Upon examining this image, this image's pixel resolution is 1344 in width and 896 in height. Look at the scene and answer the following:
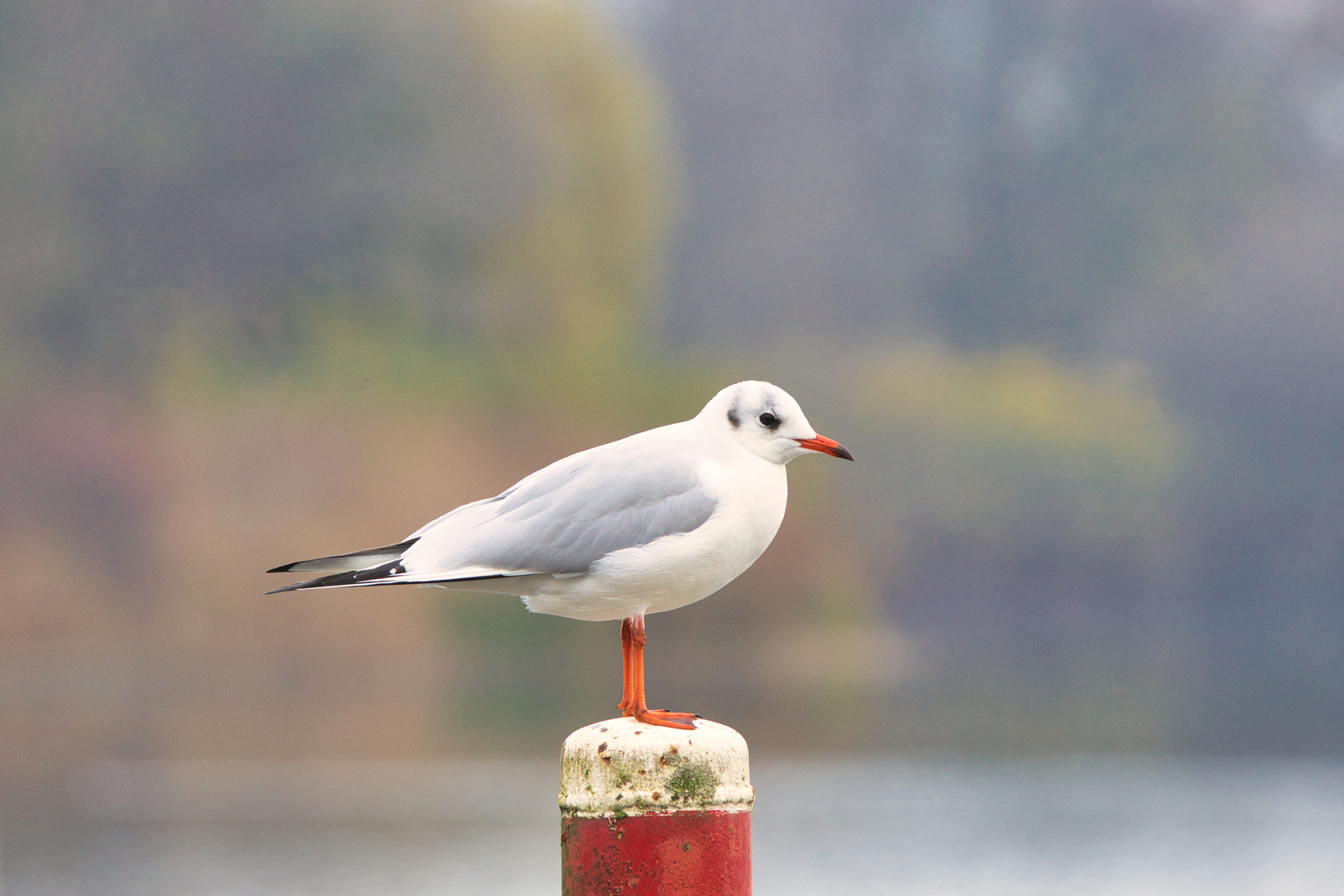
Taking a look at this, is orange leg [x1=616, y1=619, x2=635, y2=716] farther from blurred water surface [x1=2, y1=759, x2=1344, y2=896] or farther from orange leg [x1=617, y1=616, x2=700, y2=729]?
blurred water surface [x1=2, y1=759, x2=1344, y2=896]

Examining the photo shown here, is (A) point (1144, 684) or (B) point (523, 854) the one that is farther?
(A) point (1144, 684)

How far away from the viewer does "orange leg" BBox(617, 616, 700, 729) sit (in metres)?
3.55

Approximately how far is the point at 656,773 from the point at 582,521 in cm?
70

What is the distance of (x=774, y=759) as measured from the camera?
2936cm

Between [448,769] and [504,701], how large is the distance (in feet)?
39.2

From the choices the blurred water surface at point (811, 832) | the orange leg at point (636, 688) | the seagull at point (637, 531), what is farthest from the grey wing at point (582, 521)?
the blurred water surface at point (811, 832)

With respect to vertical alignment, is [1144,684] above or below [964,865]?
above

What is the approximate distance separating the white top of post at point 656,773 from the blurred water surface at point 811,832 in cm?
1515

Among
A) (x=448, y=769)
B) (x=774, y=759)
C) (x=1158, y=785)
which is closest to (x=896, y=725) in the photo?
(x=774, y=759)

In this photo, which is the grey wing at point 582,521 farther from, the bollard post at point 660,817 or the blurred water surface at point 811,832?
the blurred water surface at point 811,832

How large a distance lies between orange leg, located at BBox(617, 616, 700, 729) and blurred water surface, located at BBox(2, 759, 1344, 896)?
14.9 m

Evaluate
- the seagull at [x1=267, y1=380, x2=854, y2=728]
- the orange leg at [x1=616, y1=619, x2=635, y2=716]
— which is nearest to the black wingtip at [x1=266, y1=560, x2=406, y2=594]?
the seagull at [x1=267, y1=380, x2=854, y2=728]

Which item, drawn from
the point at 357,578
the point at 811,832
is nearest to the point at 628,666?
the point at 357,578

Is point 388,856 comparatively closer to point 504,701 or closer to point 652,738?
point 652,738
